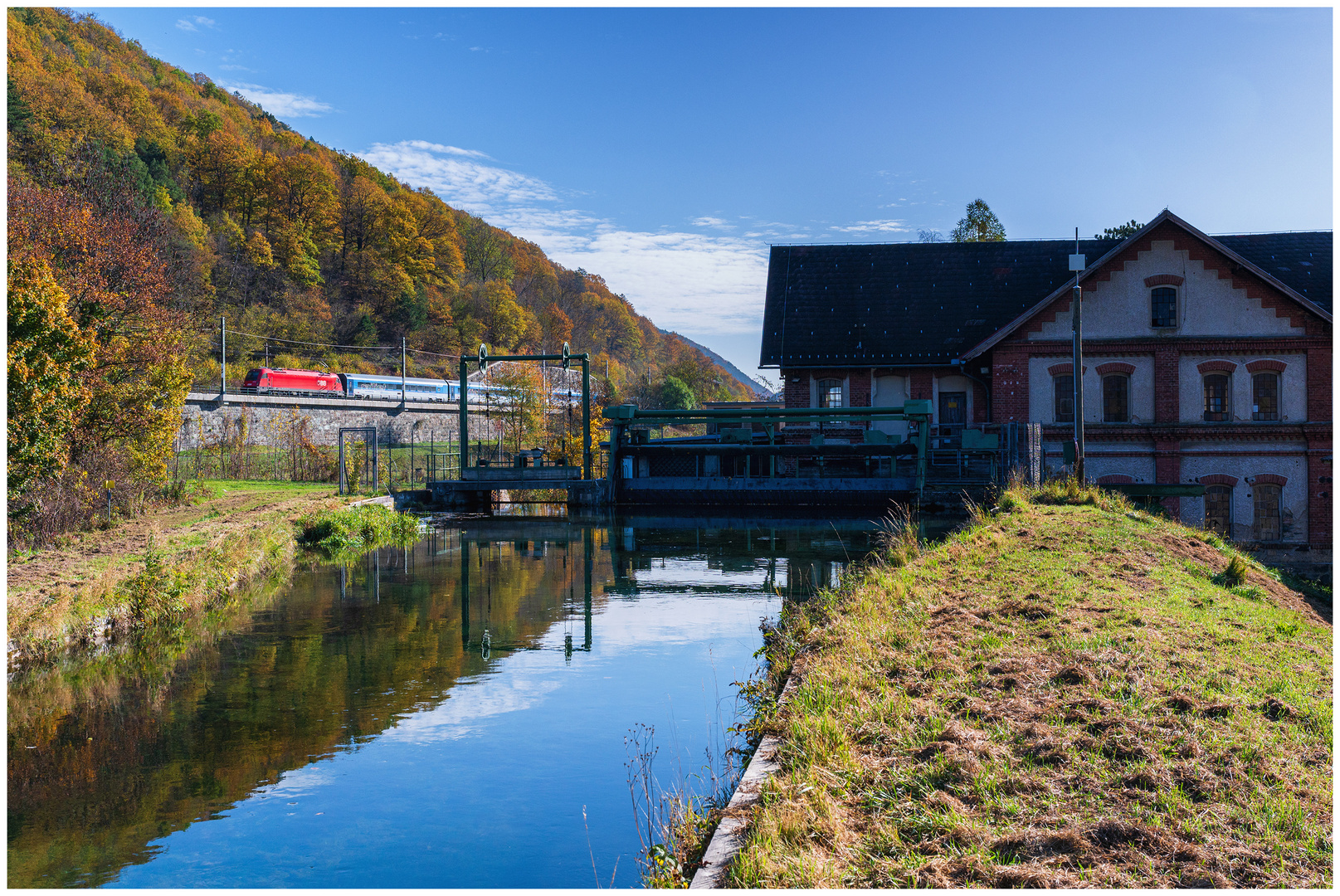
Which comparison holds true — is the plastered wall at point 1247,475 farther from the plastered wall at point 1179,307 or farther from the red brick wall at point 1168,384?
the plastered wall at point 1179,307

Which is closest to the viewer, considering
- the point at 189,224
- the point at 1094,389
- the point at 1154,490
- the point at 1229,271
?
the point at 1154,490

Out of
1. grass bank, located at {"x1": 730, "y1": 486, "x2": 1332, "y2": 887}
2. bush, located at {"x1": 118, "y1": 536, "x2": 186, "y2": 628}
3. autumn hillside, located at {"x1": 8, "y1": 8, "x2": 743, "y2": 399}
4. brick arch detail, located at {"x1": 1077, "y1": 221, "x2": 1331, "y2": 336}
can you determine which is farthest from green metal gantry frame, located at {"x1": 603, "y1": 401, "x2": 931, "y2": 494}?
autumn hillside, located at {"x1": 8, "y1": 8, "x2": 743, "y2": 399}

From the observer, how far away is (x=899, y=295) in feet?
107

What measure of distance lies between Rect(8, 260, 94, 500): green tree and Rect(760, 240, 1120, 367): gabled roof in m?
21.7

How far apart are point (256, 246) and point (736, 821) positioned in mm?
90103

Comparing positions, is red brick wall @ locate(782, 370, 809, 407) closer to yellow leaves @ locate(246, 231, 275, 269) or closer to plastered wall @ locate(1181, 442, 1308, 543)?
plastered wall @ locate(1181, 442, 1308, 543)

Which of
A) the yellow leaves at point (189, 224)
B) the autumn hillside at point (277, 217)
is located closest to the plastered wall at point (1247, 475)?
the autumn hillside at point (277, 217)

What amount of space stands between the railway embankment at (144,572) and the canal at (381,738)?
0.57 m

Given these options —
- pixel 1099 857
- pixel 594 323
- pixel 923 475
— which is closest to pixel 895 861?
pixel 1099 857

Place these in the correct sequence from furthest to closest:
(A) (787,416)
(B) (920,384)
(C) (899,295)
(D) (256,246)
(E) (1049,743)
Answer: (D) (256,246)
(C) (899,295)
(B) (920,384)
(A) (787,416)
(E) (1049,743)

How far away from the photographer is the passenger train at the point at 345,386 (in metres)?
61.4

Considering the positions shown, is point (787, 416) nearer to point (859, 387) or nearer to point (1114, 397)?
point (859, 387)

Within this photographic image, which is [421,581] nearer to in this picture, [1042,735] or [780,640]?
[780,640]

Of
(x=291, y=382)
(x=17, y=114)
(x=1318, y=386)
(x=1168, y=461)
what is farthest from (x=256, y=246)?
(x=1318, y=386)
